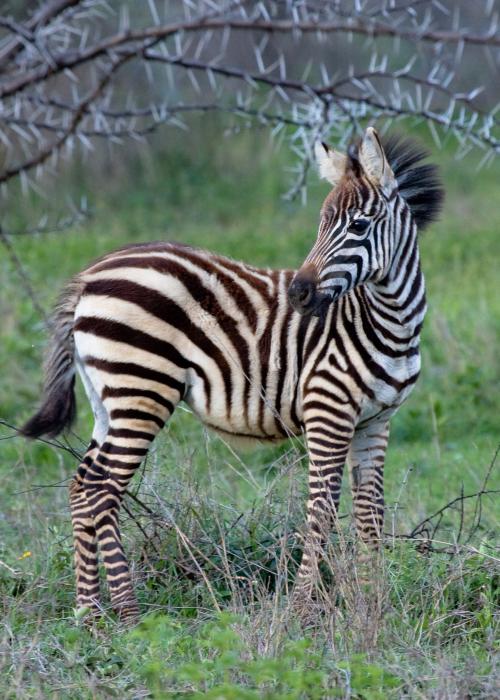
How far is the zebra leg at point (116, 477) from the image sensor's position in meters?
5.23

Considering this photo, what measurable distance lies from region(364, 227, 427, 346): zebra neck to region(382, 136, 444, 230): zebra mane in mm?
309

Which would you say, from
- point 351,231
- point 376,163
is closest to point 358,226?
point 351,231

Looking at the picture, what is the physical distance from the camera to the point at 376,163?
5.16m

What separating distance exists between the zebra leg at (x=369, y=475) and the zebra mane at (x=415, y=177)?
3.73 feet

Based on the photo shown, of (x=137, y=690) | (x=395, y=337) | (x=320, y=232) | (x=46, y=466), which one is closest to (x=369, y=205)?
(x=320, y=232)

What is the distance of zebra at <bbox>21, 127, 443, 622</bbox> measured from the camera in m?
5.18

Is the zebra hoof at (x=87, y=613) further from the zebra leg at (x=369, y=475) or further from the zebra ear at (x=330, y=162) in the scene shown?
the zebra ear at (x=330, y=162)

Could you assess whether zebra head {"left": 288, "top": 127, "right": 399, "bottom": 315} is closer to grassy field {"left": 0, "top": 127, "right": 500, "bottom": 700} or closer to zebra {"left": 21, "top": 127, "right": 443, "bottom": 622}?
zebra {"left": 21, "top": 127, "right": 443, "bottom": 622}

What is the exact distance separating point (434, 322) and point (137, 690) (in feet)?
20.8

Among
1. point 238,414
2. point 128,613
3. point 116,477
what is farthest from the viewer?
point 238,414

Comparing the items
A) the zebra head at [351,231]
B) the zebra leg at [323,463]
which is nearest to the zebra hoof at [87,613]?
the zebra leg at [323,463]

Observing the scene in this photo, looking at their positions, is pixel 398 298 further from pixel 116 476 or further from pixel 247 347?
pixel 116 476

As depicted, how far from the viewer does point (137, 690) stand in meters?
3.98

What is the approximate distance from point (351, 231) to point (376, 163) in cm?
36
